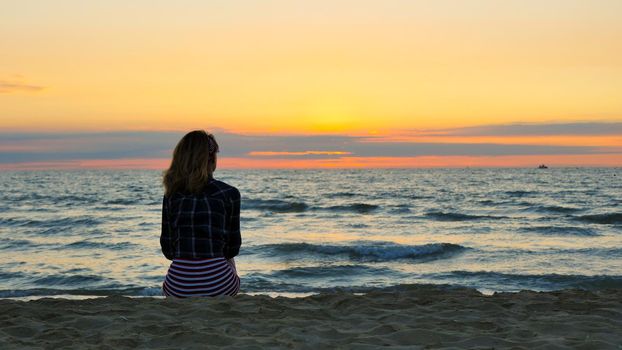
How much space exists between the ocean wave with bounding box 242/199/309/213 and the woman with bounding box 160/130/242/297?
23.6 m

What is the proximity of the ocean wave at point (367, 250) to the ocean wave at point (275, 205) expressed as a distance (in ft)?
44.6

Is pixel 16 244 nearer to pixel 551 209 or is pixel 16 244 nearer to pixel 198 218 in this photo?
pixel 198 218

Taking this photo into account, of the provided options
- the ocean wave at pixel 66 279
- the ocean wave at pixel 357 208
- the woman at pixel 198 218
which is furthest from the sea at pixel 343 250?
the woman at pixel 198 218

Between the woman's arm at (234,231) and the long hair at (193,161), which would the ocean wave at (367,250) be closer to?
the woman's arm at (234,231)

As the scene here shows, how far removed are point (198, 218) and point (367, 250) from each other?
1011cm

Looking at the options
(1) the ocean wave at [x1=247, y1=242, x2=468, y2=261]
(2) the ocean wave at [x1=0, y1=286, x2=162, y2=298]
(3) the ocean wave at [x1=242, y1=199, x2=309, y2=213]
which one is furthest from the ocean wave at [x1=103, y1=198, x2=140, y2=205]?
(2) the ocean wave at [x1=0, y1=286, x2=162, y2=298]

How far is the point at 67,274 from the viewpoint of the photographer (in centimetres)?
1230

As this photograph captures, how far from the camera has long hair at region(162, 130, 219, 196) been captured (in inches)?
224

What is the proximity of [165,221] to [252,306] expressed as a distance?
1.27 meters

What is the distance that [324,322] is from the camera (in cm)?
592

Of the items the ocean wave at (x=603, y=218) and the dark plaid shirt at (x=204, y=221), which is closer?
the dark plaid shirt at (x=204, y=221)

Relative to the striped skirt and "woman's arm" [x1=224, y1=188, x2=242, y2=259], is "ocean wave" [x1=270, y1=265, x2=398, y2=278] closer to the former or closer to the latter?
the striped skirt

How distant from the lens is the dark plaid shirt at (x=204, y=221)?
5.85 metres

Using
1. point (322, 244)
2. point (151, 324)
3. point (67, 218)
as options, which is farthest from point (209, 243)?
point (67, 218)
